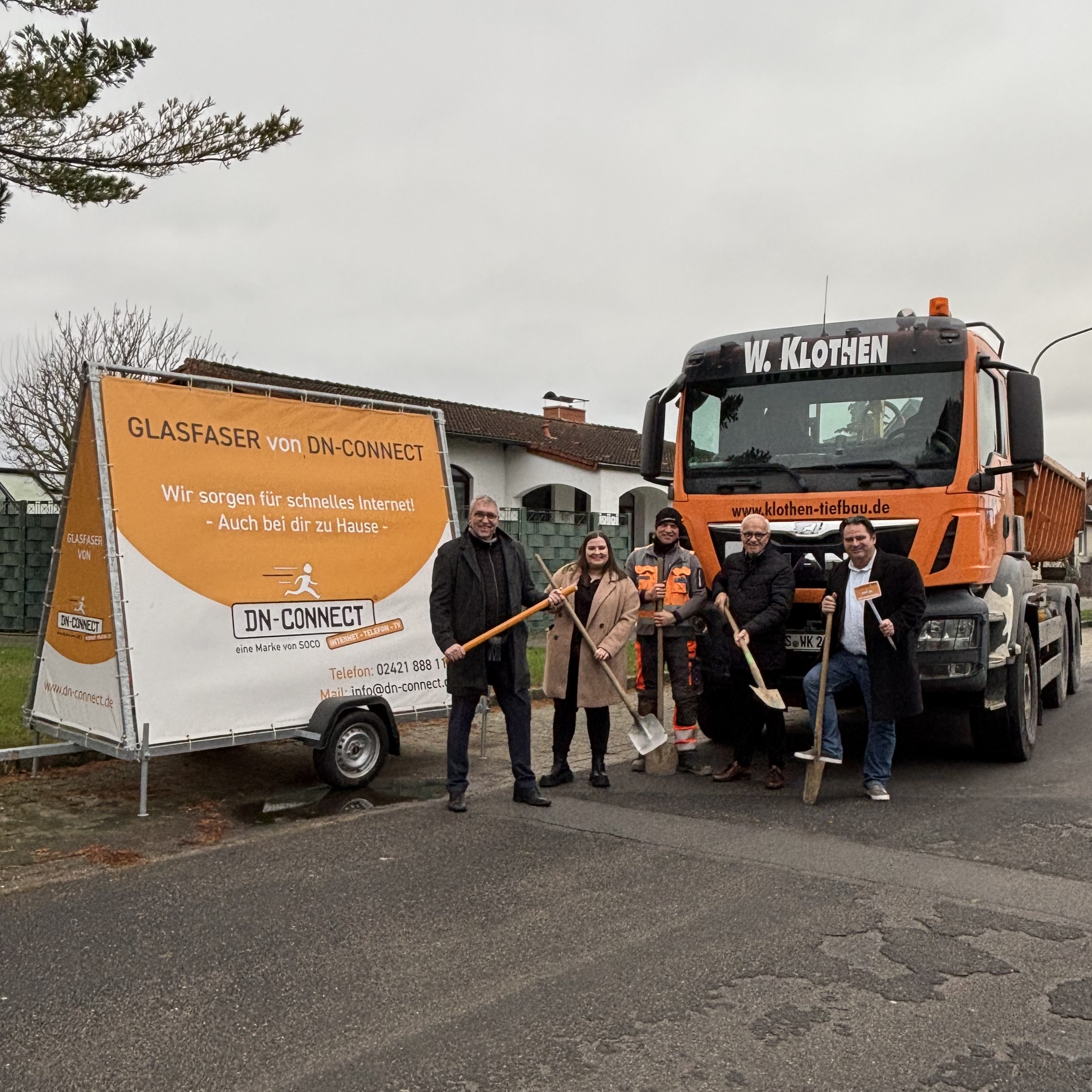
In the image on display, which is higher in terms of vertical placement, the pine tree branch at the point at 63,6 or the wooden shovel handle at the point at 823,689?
the pine tree branch at the point at 63,6

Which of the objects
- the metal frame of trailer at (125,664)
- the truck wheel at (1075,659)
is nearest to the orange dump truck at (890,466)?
the metal frame of trailer at (125,664)

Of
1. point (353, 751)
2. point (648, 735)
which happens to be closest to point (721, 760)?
point (648, 735)

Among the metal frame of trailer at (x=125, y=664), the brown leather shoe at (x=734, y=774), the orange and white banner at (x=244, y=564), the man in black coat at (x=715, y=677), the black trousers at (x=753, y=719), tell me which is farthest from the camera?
the man in black coat at (x=715, y=677)

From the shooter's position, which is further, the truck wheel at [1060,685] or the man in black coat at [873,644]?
the truck wheel at [1060,685]

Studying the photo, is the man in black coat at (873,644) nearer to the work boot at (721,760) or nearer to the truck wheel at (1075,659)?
the work boot at (721,760)

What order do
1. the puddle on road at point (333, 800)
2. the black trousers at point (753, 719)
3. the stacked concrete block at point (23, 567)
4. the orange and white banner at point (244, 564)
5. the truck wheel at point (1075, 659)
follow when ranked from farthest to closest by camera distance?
the stacked concrete block at point (23, 567) → the truck wheel at point (1075, 659) → the black trousers at point (753, 719) → the puddle on road at point (333, 800) → the orange and white banner at point (244, 564)

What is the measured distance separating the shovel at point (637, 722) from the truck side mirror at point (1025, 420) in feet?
9.80

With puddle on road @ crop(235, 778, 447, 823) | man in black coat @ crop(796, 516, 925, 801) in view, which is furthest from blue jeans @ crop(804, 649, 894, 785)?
puddle on road @ crop(235, 778, 447, 823)

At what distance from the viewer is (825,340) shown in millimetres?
8016

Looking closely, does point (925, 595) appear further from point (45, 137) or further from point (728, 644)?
point (45, 137)

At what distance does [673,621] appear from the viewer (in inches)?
303

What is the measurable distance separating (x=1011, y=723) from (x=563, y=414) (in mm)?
27952

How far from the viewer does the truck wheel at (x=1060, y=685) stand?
1129 cm

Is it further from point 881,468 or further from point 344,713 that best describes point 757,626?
point 344,713
